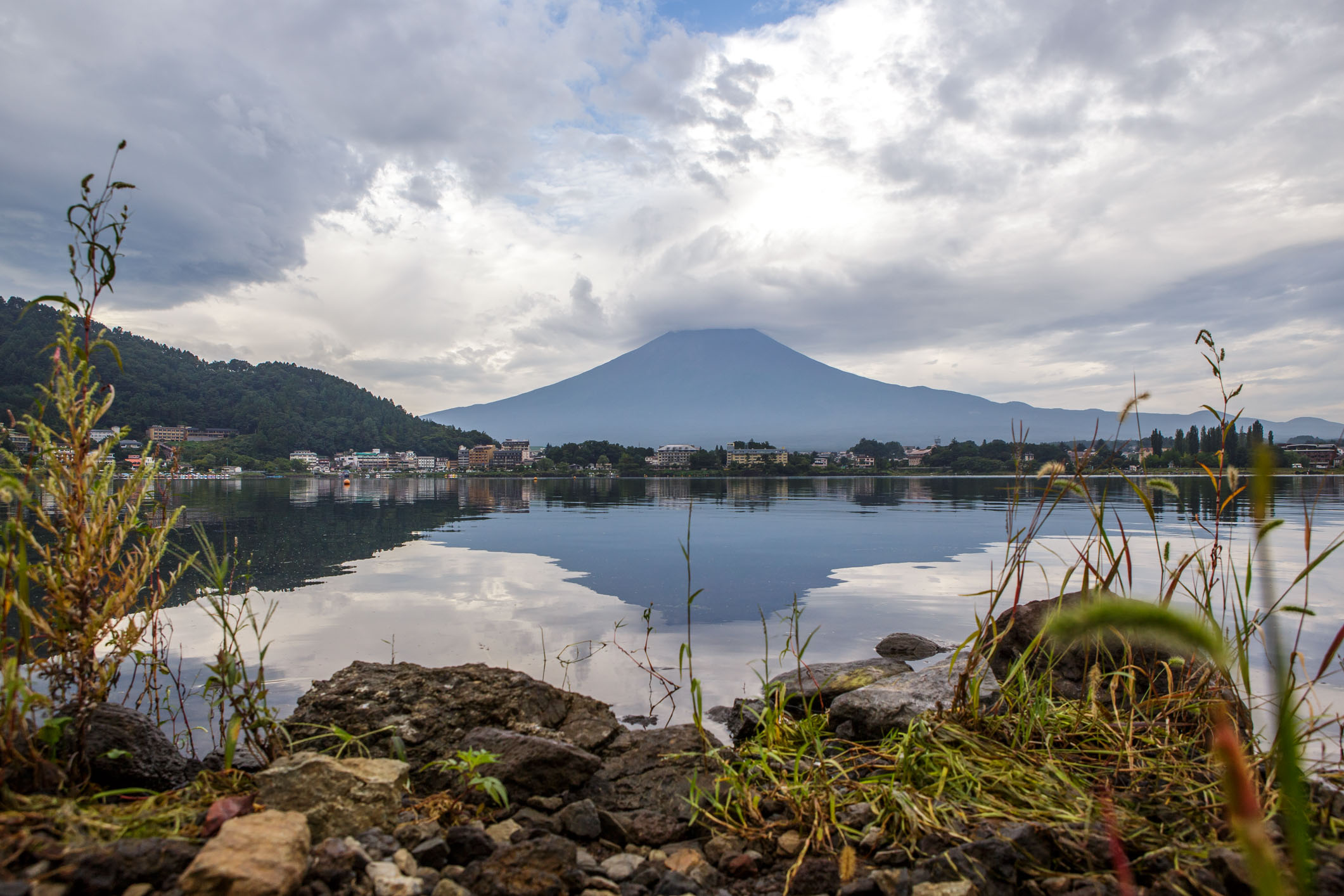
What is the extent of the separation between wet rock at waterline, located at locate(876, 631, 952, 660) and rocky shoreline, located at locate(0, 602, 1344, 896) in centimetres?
342

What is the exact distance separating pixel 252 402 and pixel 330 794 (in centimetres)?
10056

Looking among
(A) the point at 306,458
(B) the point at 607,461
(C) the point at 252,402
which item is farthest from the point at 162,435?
(A) the point at 306,458

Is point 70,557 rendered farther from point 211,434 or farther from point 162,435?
point 211,434

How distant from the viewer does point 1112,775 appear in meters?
2.93

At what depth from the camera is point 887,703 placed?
168 inches

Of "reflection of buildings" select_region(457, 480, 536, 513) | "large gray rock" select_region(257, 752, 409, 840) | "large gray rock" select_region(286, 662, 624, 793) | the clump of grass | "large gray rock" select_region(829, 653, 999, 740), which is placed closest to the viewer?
the clump of grass

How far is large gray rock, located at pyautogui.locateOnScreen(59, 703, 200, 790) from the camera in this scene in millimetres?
2883

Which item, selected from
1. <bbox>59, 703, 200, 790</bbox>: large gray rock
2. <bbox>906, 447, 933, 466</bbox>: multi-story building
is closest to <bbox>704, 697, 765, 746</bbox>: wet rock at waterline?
<bbox>59, 703, 200, 790</bbox>: large gray rock

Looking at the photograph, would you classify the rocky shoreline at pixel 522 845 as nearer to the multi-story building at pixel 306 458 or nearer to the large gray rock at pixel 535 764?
the large gray rock at pixel 535 764

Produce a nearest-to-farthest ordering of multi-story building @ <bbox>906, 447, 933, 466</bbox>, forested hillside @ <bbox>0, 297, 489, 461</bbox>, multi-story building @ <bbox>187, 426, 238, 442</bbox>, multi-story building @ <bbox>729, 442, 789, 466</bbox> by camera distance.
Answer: forested hillside @ <bbox>0, 297, 489, 461</bbox>
multi-story building @ <bbox>187, 426, 238, 442</bbox>
multi-story building @ <bbox>729, 442, 789, 466</bbox>
multi-story building @ <bbox>906, 447, 933, 466</bbox>

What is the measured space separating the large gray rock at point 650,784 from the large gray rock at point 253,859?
1261mm

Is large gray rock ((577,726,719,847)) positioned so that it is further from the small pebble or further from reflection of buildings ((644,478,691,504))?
reflection of buildings ((644,478,691,504))

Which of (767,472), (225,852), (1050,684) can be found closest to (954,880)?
(1050,684)

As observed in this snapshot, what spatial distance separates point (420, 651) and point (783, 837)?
503cm
